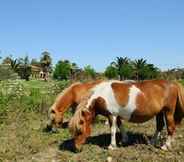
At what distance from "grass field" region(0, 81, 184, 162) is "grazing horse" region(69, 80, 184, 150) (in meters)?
0.31

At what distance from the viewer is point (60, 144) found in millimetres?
8430

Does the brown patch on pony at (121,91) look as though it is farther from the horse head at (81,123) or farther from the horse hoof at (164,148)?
the horse hoof at (164,148)

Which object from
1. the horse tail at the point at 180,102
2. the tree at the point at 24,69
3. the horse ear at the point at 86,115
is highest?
the tree at the point at 24,69

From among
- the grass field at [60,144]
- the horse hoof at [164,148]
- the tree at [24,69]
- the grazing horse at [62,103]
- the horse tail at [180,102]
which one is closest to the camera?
the grass field at [60,144]

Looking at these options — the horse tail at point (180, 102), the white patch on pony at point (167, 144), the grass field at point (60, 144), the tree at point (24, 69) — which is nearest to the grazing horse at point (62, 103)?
the grass field at point (60, 144)

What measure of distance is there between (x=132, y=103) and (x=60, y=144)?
6.27ft

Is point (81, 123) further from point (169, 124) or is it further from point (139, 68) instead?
point (139, 68)

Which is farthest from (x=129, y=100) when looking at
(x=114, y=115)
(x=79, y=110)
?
(x=79, y=110)

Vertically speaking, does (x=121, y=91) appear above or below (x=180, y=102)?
above

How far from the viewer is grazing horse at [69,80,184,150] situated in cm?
768

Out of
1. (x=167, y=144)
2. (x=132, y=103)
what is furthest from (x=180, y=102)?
(x=132, y=103)

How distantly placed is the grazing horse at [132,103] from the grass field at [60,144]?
1.03ft

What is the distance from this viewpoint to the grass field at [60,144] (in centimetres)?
730

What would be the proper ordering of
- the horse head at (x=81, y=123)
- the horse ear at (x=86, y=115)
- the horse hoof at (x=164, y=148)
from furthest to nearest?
the horse hoof at (x=164, y=148)
the horse ear at (x=86, y=115)
the horse head at (x=81, y=123)
